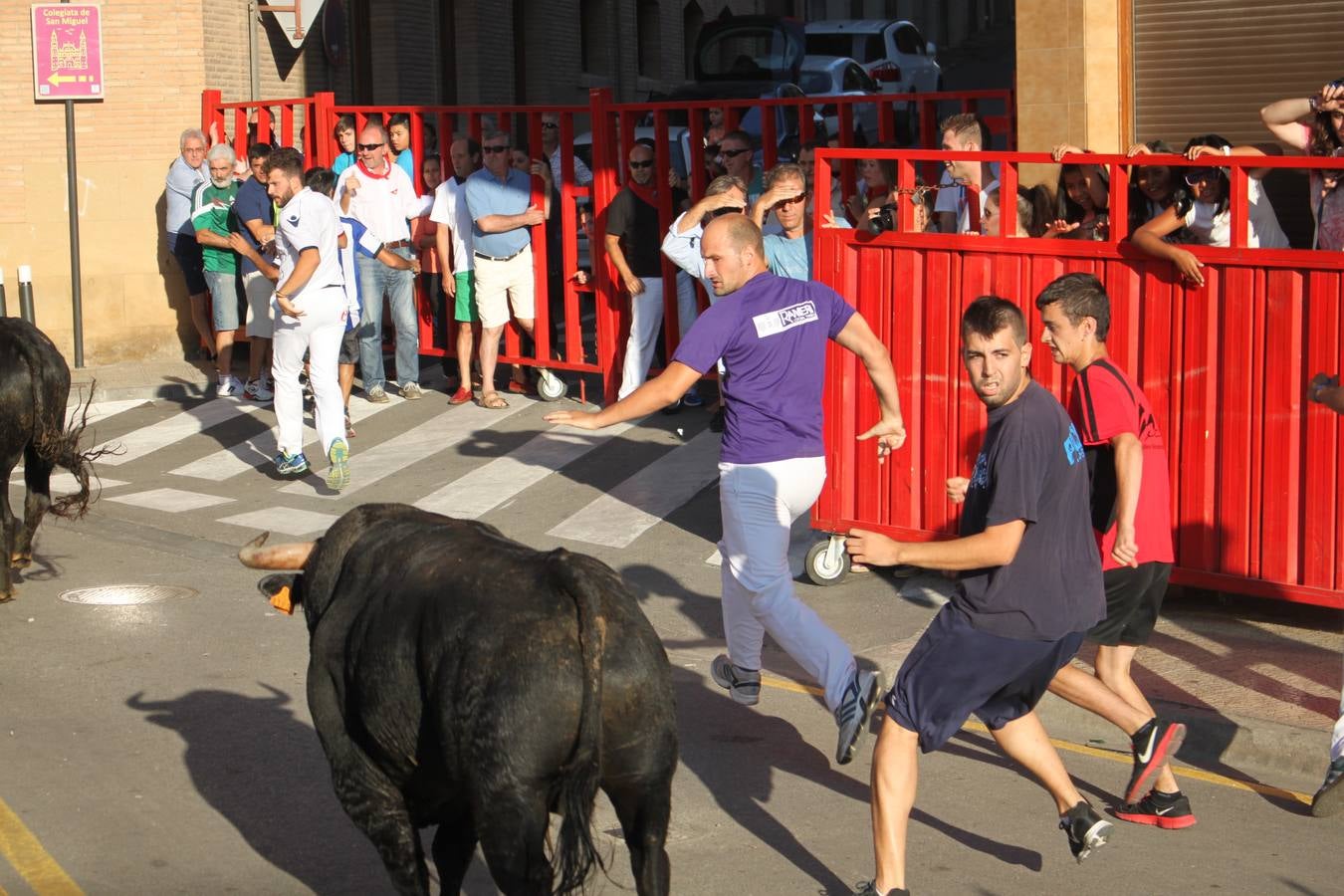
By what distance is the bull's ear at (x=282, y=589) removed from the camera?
5379mm

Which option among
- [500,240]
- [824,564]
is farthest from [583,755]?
[500,240]

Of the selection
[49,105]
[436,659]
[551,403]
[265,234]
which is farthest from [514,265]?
[436,659]

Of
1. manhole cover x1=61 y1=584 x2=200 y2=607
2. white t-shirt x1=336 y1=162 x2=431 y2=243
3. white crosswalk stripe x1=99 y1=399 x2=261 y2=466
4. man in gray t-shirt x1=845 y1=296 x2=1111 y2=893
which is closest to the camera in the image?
man in gray t-shirt x1=845 y1=296 x2=1111 y2=893

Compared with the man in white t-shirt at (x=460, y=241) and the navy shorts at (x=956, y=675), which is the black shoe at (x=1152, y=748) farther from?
the man in white t-shirt at (x=460, y=241)

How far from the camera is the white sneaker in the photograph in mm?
15797

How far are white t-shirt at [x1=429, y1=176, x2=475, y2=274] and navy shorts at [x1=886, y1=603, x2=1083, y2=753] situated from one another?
9.83m

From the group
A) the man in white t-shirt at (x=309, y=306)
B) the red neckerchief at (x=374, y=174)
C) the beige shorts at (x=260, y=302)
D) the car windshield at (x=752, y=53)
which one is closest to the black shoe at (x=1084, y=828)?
the man in white t-shirt at (x=309, y=306)

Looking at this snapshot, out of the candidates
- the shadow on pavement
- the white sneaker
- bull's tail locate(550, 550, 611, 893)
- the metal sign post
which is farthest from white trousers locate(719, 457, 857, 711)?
the metal sign post

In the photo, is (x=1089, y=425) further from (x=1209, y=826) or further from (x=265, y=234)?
(x=265, y=234)

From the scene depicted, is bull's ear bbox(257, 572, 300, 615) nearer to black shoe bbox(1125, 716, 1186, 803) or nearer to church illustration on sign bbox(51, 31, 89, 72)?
black shoe bbox(1125, 716, 1186, 803)

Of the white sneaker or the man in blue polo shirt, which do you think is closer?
the man in blue polo shirt

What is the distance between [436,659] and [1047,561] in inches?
78.2

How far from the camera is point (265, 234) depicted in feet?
49.9

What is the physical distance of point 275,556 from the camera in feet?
17.5
